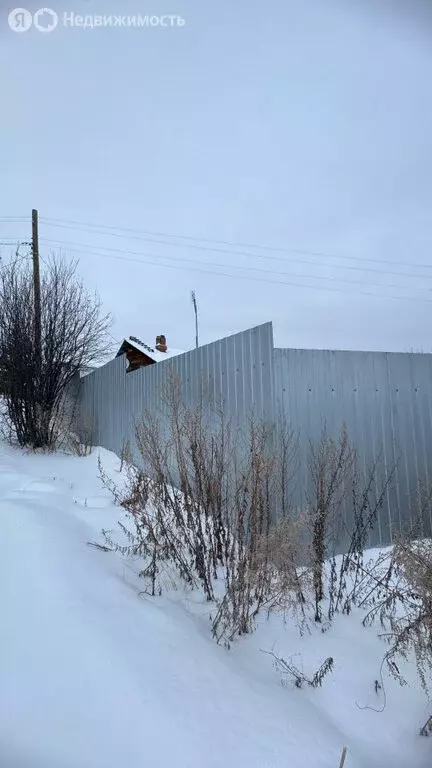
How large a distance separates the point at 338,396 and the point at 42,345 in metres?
6.40

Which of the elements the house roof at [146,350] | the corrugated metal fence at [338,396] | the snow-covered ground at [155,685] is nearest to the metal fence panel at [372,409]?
the corrugated metal fence at [338,396]

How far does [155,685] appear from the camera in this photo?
1987 millimetres

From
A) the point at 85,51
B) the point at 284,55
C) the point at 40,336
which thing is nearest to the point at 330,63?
the point at 284,55

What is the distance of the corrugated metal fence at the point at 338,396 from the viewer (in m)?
4.02

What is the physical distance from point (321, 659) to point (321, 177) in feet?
22.6

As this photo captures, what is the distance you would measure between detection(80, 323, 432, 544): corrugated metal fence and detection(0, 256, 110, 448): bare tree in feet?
14.0

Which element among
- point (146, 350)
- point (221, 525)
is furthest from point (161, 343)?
point (221, 525)

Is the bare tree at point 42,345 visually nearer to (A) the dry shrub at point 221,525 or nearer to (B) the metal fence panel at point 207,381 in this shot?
(B) the metal fence panel at point 207,381

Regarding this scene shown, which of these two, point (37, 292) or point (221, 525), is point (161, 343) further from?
point (221, 525)

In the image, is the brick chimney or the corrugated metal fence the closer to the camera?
the corrugated metal fence

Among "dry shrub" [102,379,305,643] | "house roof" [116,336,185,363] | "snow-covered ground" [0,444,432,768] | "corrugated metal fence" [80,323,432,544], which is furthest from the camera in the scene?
"house roof" [116,336,185,363]

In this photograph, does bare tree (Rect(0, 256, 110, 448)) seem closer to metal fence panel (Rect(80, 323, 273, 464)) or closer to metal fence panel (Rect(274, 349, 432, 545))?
metal fence panel (Rect(80, 323, 273, 464))

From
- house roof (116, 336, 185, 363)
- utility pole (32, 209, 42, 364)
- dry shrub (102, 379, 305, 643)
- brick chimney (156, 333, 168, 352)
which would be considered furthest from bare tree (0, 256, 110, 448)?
brick chimney (156, 333, 168, 352)

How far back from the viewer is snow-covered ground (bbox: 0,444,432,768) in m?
1.67
